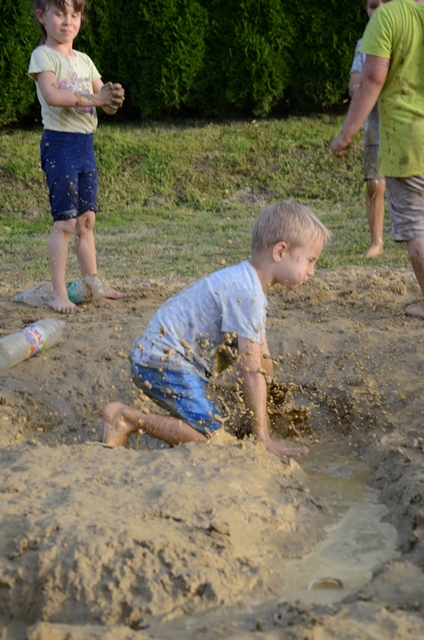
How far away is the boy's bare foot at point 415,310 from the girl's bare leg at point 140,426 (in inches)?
87.0

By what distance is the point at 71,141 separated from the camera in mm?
5777


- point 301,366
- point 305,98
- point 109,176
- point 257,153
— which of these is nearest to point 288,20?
point 305,98

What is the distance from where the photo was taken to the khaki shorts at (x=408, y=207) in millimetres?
5309

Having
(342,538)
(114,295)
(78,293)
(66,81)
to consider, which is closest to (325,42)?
(66,81)

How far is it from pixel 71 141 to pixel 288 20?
6.68 meters

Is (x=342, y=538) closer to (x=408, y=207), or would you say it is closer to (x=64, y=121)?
(x=408, y=207)

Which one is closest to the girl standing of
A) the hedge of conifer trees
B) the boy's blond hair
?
the boy's blond hair

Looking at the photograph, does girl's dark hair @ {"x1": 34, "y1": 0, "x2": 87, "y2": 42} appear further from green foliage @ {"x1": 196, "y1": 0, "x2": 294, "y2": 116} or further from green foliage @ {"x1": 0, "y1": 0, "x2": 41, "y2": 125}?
green foliage @ {"x1": 196, "y1": 0, "x2": 294, "y2": 116}

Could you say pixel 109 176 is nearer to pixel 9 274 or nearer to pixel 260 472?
pixel 9 274

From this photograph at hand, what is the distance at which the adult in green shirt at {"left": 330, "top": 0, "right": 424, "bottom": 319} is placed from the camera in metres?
5.15

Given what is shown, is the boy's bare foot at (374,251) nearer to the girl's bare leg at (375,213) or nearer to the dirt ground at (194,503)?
the girl's bare leg at (375,213)

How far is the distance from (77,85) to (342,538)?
389 cm

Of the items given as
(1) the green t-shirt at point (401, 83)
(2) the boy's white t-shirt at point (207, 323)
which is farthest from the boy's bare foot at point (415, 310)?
(2) the boy's white t-shirt at point (207, 323)

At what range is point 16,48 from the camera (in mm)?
11180
